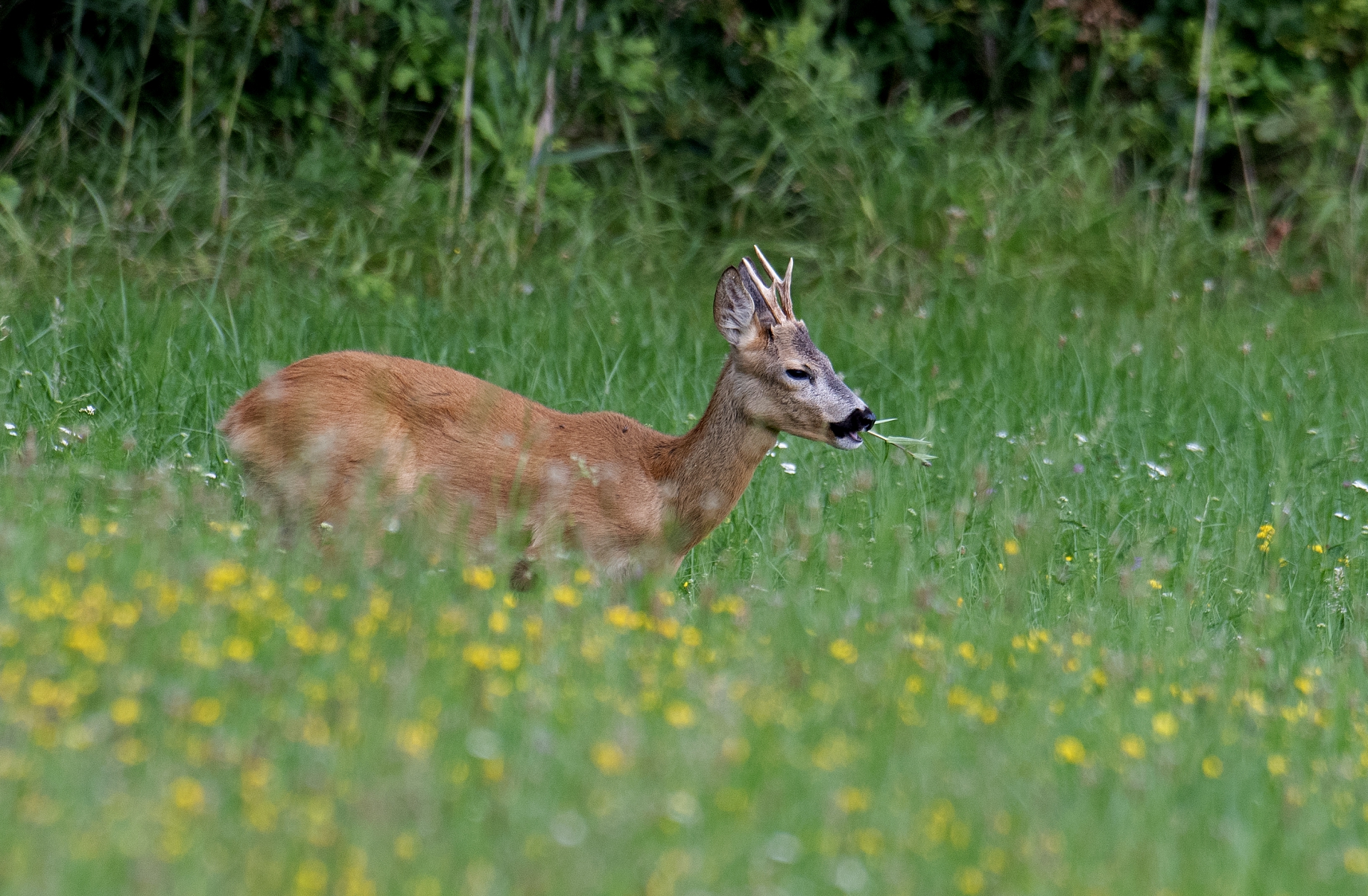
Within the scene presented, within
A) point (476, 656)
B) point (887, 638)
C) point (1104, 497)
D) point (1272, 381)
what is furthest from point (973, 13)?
point (476, 656)

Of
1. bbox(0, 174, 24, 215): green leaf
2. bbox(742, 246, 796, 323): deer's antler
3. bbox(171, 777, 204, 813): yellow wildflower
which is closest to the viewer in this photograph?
Answer: bbox(171, 777, 204, 813): yellow wildflower

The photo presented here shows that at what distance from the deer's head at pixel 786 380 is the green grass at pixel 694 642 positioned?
0.33m

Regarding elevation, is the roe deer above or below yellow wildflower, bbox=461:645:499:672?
below

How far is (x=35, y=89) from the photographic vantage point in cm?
886

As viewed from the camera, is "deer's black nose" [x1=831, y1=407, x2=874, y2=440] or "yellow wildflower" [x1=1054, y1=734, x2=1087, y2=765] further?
"deer's black nose" [x1=831, y1=407, x2=874, y2=440]

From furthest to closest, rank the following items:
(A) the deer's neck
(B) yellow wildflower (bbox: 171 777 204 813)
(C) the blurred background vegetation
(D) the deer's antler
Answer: (C) the blurred background vegetation → (D) the deer's antler → (A) the deer's neck → (B) yellow wildflower (bbox: 171 777 204 813)

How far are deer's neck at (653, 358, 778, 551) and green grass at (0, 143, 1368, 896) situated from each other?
22 centimetres

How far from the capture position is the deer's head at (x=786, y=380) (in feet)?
17.0

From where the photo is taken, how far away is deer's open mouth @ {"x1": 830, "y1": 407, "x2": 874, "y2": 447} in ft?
16.9

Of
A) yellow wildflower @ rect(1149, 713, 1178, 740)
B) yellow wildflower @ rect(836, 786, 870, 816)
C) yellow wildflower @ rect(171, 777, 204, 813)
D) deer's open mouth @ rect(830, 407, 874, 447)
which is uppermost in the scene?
yellow wildflower @ rect(171, 777, 204, 813)

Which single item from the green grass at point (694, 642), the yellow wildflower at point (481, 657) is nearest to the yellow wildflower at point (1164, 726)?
the green grass at point (694, 642)

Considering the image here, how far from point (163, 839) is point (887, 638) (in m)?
1.77

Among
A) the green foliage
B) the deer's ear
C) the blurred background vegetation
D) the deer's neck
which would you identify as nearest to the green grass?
the deer's neck

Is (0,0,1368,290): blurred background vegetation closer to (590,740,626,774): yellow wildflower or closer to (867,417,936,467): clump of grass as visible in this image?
(867,417,936,467): clump of grass
